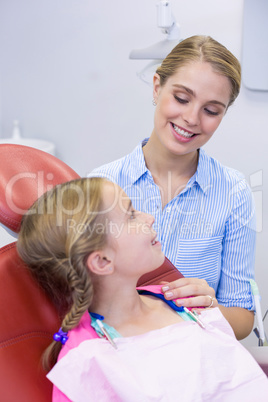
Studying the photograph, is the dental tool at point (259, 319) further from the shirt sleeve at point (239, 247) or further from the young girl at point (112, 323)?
the young girl at point (112, 323)

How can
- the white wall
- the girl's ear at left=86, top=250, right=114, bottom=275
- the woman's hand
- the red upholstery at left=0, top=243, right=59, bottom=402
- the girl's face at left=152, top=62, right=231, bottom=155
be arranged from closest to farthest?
the red upholstery at left=0, top=243, right=59, bottom=402
the girl's ear at left=86, top=250, right=114, bottom=275
the woman's hand
the girl's face at left=152, top=62, right=231, bottom=155
the white wall

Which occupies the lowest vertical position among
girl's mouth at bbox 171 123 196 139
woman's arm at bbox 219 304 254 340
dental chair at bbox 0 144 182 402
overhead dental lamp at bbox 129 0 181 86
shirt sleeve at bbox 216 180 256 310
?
woman's arm at bbox 219 304 254 340

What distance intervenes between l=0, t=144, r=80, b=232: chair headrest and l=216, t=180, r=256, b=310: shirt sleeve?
484 millimetres

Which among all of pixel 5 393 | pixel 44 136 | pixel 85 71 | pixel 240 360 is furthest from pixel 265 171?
pixel 5 393

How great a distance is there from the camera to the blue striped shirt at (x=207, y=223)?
4.56 feet

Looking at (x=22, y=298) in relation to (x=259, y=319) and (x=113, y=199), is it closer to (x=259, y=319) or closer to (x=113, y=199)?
(x=113, y=199)

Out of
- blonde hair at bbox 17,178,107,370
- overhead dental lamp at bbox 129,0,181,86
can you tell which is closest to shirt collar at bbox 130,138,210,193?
blonde hair at bbox 17,178,107,370

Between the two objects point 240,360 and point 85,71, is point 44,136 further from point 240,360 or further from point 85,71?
point 240,360

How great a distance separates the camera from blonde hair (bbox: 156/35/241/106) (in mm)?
1272

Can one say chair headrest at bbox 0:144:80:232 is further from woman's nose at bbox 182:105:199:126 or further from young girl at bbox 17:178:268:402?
woman's nose at bbox 182:105:199:126

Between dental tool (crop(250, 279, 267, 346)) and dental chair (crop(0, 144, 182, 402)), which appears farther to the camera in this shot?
dental tool (crop(250, 279, 267, 346))

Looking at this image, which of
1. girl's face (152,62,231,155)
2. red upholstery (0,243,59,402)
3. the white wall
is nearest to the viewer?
red upholstery (0,243,59,402)

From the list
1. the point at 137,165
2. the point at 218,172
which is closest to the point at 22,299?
the point at 137,165

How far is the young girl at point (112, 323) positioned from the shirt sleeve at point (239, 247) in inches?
12.6
